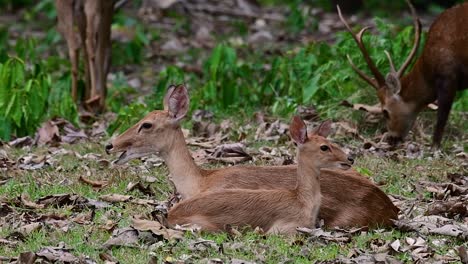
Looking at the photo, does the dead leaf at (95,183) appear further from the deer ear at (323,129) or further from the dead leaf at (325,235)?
the dead leaf at (325,235)

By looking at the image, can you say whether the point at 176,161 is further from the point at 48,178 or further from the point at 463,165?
the point at 463,165

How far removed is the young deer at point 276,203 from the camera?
262 inches

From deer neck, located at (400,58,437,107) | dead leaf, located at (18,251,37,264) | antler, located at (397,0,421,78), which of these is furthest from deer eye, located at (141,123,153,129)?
deer neck, located at (400,58,437,107)

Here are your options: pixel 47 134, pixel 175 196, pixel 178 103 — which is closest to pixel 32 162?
pixel 47 134

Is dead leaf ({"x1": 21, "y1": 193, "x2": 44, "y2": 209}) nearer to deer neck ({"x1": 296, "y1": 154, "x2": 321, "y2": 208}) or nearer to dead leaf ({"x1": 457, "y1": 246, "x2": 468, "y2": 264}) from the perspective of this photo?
deer neck ({"x1": 296, "y1": 154, "x2": 321, "y2": 208})

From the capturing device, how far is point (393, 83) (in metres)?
11.3

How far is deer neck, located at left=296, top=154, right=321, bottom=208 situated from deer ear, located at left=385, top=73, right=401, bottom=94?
4485 mm

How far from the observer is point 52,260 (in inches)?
237

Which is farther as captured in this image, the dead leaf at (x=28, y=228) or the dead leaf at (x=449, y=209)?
the dead leaf at (x=449, y=209)

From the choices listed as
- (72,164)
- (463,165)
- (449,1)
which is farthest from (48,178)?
(449,1)

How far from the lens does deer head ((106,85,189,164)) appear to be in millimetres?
7332

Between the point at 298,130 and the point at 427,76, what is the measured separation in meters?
4.80

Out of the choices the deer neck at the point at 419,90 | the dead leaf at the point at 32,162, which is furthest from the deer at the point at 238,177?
the deer neck at the point at 419,90

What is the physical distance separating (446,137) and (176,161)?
4.43 m
